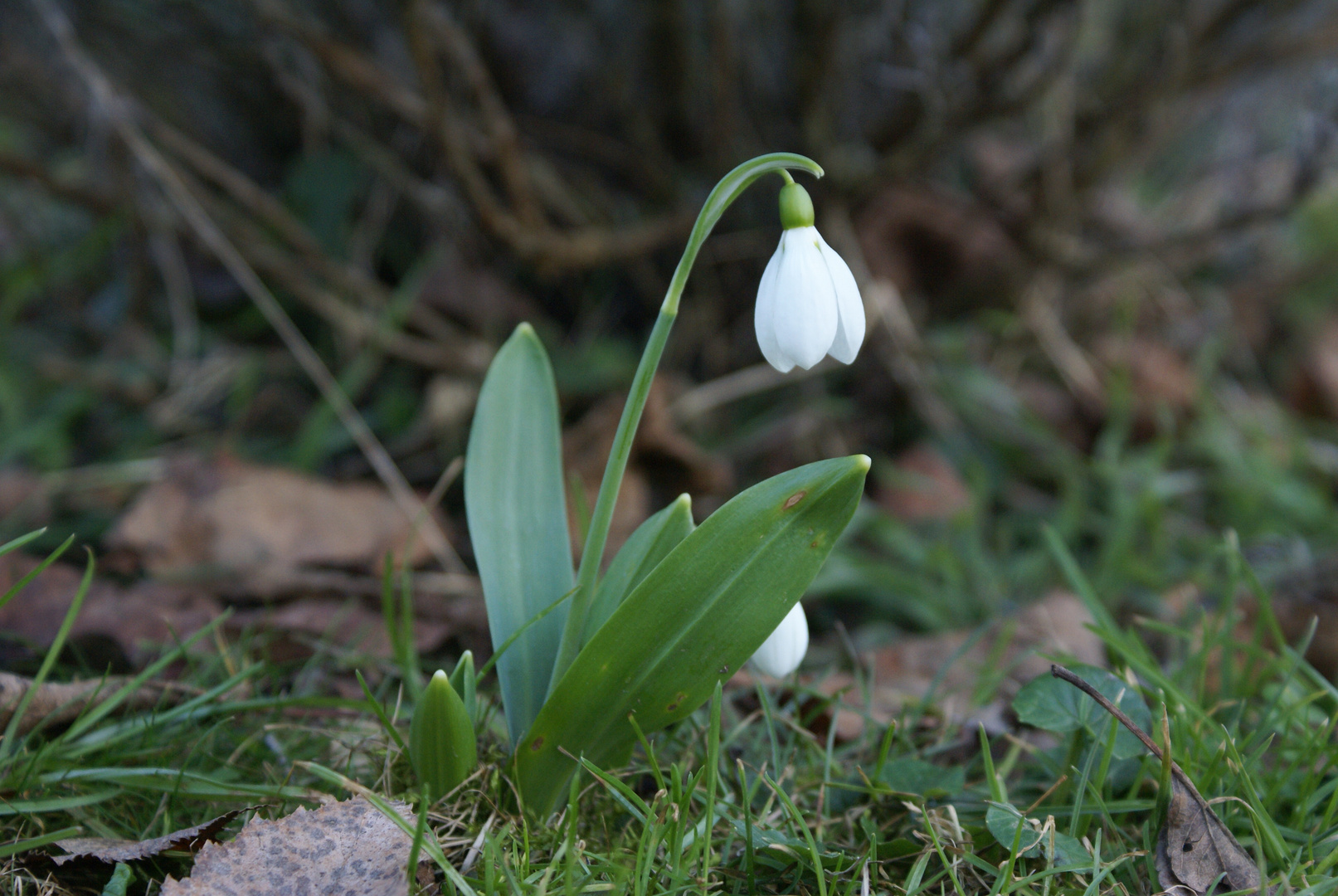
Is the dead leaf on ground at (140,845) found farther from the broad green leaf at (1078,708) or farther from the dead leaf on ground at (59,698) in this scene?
the broad green leaf at (1078,708)

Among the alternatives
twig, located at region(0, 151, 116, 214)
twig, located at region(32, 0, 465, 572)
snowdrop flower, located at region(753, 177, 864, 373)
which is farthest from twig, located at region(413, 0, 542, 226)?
snowdrop flower, located at region(753, 177, 864, 373)

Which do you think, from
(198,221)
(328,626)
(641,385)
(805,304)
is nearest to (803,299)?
(805,304)

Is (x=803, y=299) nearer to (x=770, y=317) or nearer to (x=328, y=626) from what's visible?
(x=770, y=317)

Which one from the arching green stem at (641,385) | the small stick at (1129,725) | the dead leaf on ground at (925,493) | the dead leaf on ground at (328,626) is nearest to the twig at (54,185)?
the dead leaf on ground at (328,626)

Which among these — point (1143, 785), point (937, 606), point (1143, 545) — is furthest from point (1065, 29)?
point (1143, 785)

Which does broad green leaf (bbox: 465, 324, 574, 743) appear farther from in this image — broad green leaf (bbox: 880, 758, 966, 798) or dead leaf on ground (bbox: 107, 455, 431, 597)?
dead leaf on ground (bbox: 107, 455, 431, 597)

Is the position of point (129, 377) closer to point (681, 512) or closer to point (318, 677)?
point (318, 677)
